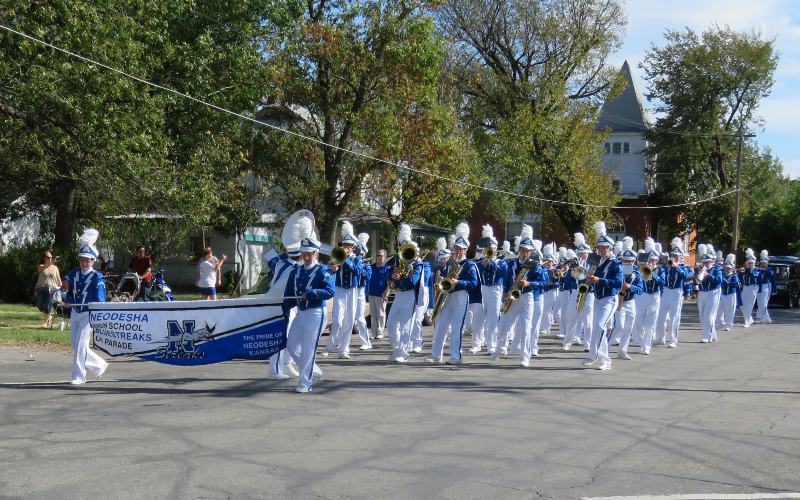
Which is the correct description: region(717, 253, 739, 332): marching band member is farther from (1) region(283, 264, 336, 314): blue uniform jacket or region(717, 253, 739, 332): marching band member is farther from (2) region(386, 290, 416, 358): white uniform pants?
(1) region(283, 264, 336, 314): blue uniform jacket

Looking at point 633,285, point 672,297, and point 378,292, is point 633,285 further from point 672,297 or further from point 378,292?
point 378,292

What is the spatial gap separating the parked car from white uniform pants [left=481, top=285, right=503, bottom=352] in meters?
25.7

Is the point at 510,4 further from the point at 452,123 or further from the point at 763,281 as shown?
the point at 763,281

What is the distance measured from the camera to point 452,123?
36.7 m

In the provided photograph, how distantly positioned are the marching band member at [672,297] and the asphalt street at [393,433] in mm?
5401

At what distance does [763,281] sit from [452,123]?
45.3 ft

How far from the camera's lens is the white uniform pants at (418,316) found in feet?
52.1

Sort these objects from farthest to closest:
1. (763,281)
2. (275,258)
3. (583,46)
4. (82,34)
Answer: (583,46), (763,281), (82,34), (275,258)

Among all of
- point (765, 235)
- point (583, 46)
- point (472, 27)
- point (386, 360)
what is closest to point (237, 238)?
point (472, 27)

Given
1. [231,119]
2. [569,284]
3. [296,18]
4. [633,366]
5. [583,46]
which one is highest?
[583,46]

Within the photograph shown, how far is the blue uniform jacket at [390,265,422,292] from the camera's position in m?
15.3

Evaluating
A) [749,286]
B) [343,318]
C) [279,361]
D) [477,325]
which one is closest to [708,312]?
[749,286]

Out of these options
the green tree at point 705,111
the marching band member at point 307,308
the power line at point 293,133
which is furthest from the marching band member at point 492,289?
the green tree at point 705,111

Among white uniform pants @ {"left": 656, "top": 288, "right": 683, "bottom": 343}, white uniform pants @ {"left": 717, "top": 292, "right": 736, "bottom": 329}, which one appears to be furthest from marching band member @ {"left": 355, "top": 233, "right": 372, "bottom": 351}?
white uniform pants @ {"left": 717, "top": 292, "right": 736, "bottom": 329}
